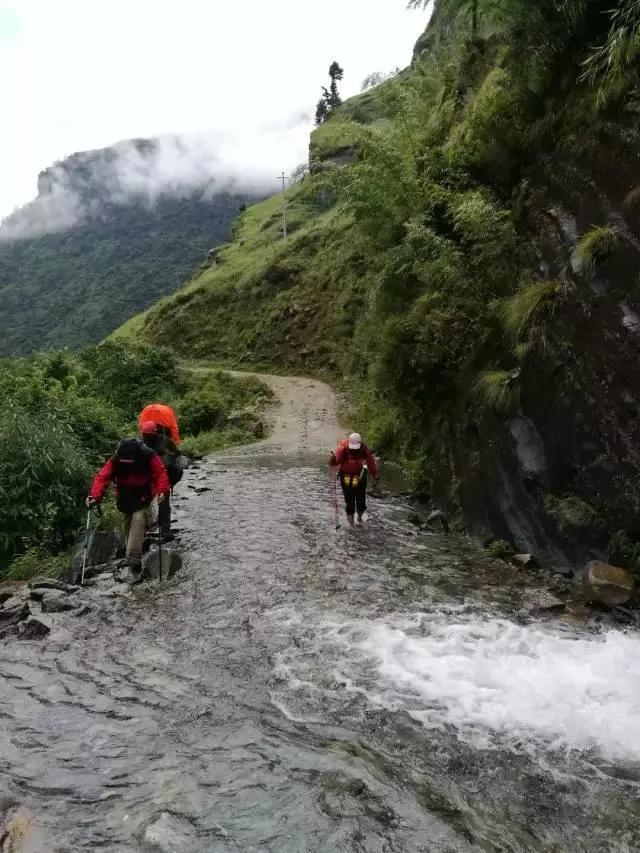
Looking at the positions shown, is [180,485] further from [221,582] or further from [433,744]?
[433,744]

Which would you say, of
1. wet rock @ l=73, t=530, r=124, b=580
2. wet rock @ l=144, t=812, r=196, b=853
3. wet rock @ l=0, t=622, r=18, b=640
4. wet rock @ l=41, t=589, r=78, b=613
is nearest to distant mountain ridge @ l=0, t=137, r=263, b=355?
wet rock @ l=73, t=530, r=124, b=580

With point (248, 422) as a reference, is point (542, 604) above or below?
below

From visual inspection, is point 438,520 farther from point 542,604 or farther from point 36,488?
point 36,488

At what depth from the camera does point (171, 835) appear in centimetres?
429

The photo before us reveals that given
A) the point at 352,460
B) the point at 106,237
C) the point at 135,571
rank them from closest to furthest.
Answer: the point at 135,571 → the point at 352,460 → the point at 106,237

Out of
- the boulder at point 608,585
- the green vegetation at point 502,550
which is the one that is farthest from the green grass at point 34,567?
the boulder at point 608,585

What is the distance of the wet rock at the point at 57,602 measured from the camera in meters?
8.75

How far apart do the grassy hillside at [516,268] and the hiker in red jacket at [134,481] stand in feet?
19.1

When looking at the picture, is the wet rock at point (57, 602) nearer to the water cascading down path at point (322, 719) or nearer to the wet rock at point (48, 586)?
the wet rock at point (48, 586)

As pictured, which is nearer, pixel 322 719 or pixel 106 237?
pixel 322 719

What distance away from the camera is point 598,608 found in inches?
312

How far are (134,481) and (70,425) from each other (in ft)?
23.7

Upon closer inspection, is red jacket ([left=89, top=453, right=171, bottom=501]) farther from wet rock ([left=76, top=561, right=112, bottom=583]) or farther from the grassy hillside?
the grassy hillside

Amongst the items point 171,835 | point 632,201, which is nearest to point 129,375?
point 632,201
